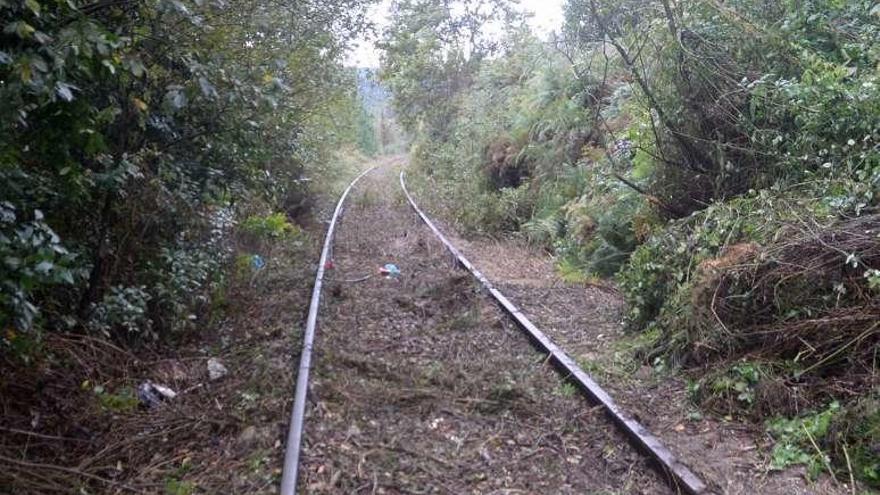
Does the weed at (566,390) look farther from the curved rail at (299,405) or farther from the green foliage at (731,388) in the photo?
the curved rail at (299,405)

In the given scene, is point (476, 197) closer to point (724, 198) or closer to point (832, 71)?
point (724, 198)

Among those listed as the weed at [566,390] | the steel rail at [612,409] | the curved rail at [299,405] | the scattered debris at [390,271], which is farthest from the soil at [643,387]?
the curved rail at [299,405]

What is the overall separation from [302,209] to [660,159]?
27.6 ft

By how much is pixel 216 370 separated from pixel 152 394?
69 centimetres

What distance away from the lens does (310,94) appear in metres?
11.6

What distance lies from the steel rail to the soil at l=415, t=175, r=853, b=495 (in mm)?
127

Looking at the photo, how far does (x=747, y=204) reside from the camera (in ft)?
21.0

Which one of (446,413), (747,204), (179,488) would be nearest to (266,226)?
(446,413)

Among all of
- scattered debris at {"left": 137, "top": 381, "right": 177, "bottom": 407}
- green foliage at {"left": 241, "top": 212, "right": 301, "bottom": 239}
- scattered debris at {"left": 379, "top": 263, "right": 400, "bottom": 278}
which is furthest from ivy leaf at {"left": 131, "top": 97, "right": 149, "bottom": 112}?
green foliage at {"left": 241, "top": 212, "right": 301, "bottom": 239}

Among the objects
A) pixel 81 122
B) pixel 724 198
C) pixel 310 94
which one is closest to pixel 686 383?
pixel 724 198

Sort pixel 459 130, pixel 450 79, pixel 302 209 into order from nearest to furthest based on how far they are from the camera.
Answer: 1. pixel 302 209
2. pixel 459 130
3. pixel 450 79

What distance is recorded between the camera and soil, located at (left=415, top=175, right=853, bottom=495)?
4172 mm

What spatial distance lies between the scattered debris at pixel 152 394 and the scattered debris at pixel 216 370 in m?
0.43

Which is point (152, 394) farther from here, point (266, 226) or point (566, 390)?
point (266, 226)
